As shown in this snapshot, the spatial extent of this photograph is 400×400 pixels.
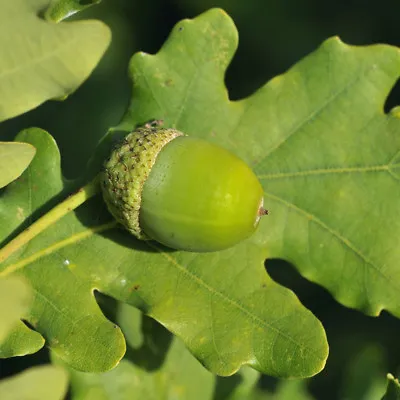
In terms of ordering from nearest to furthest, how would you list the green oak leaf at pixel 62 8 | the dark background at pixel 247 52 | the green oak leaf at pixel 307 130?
the green oak leaf at pixel 62 8
the green oak leaf at pixel 307 130
the dark background at pixel 247 52

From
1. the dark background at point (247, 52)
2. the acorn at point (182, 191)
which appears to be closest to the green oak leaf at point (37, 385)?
the acorn at point (182, 191)

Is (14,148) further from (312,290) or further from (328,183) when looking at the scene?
(312,290)

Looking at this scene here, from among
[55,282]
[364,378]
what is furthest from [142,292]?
[364,378]

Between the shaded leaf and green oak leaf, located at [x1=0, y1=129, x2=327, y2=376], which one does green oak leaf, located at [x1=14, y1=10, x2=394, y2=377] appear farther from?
the shaded leaf

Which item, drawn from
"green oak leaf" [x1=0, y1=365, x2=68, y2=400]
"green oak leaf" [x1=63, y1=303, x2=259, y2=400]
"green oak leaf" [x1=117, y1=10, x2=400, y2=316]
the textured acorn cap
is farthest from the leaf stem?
"green oak leaf" [x1=0, y1=365, x2=68, y2=400]

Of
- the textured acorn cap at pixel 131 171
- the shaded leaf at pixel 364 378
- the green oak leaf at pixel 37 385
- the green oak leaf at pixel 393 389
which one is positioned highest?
the green oak leaf at pixel 37 385

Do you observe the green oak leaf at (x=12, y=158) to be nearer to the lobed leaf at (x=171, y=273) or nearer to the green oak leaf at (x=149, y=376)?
the lobed leaf at (x=171, y=273)

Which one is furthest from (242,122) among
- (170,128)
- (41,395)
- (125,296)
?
(41,395)
